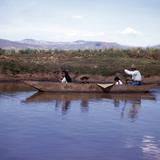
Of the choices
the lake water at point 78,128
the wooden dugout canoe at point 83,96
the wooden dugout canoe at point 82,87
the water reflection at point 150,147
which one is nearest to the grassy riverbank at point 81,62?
the wooden dugout canoe at point 82,87

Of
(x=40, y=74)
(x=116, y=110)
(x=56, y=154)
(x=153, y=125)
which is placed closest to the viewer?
(x=56, y=154)

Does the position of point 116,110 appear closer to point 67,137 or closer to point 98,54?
point 67,137

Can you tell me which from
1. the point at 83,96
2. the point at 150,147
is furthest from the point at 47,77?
the point at 150,147

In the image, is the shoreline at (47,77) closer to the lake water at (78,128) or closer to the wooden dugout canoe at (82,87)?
the wooden dugout canoe at (82,87)

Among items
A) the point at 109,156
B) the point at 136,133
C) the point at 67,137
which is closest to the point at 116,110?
the point at 136,133

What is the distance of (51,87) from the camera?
2733 centimetres

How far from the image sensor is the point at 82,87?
27.7 metres

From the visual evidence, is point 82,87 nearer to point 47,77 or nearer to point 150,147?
point 47,77

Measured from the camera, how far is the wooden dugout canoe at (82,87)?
2727 cm

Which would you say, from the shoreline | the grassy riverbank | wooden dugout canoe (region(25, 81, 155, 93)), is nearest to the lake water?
wooden dugout canoe (region(25, 81, 155, 93))

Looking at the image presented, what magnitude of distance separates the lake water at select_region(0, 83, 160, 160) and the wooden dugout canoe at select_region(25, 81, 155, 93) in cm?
167

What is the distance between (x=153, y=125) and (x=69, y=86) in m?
10.7

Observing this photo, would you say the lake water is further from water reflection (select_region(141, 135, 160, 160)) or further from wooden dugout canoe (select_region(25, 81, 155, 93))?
wooden dugout canoe (select_region(25, 81, 155, 93))

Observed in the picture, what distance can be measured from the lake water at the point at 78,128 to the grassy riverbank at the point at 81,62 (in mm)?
12688
